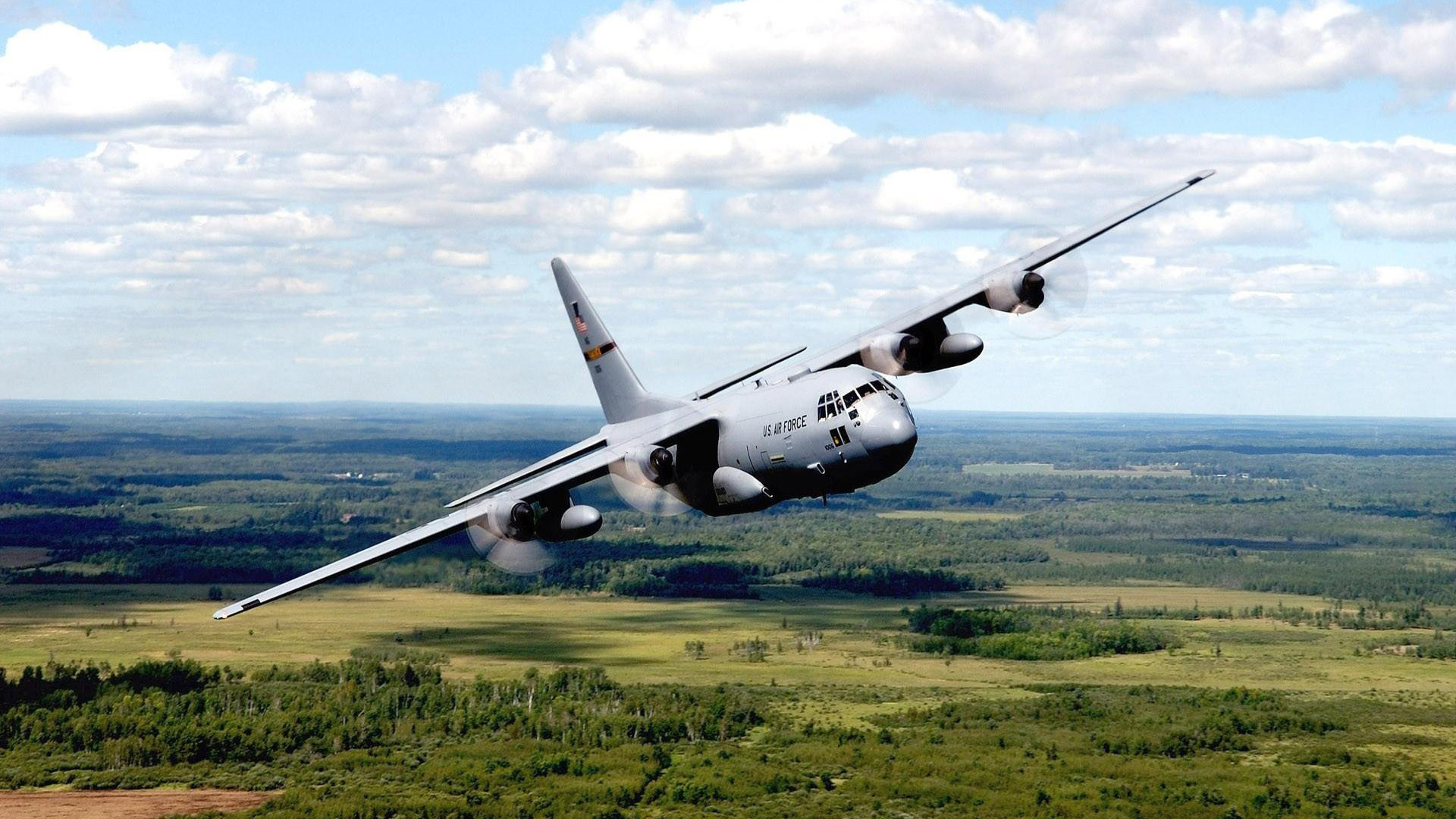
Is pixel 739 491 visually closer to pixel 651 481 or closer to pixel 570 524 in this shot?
pixel 651 481

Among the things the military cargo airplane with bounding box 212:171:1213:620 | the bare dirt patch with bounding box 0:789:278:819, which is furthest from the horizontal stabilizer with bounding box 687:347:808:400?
the bare dirt patch with bounding box 0:789:278:819

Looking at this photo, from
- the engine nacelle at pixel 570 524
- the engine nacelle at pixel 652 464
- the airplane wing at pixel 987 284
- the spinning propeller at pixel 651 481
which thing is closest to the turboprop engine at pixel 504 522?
the engine nacelle at pixel 570 524

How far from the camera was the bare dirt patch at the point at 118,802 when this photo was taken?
173m

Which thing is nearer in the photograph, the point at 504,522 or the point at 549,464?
the point at 504,522

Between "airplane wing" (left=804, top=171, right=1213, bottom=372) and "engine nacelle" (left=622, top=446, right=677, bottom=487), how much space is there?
25.9 feet

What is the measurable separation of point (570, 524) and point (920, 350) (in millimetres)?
16885

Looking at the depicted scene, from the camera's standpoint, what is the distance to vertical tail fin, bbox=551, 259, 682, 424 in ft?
250

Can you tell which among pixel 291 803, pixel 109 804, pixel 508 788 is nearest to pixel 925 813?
pixel 508 788

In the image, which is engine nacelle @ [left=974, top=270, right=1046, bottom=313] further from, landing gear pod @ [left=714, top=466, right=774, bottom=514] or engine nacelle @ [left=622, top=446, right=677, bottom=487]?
engine nacelle @ [left=622, top=446, right=677, bottom=487]

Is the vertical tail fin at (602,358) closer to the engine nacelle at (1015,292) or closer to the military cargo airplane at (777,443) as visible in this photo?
the military cargo airplane at (777,443)

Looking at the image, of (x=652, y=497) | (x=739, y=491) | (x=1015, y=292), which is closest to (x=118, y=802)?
(x=652, y=497)

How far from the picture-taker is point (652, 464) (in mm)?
62062

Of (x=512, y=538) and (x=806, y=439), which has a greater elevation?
(x=806, y=439)

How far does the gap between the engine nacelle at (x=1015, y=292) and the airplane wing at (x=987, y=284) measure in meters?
0.03
